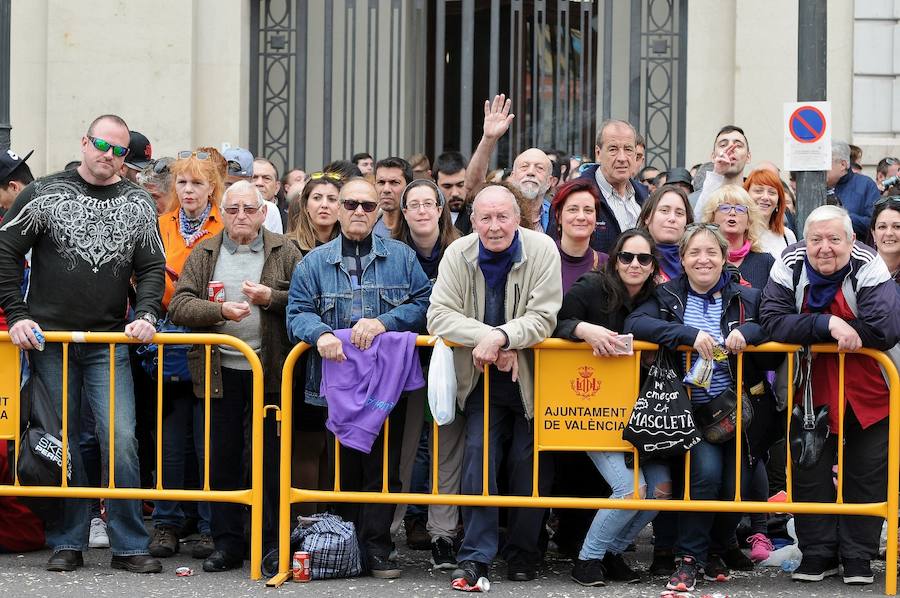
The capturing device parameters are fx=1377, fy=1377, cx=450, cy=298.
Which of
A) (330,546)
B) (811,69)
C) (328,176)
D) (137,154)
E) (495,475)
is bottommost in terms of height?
(330,546)

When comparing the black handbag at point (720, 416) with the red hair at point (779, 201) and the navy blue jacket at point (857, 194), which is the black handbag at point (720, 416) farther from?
the navy blue jacket at point (857, 194)

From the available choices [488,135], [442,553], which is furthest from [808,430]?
[488,135]

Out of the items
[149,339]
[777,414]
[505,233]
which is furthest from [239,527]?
[777,414]

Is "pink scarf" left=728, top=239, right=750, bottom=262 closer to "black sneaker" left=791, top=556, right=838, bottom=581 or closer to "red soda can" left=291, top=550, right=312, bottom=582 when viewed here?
"black sneaker" left=791, top=556, right=838, bottom=581

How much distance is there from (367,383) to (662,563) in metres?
1.84

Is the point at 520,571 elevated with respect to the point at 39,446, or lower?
lower

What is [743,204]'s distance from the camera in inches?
313

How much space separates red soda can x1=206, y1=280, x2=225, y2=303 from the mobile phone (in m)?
2.13

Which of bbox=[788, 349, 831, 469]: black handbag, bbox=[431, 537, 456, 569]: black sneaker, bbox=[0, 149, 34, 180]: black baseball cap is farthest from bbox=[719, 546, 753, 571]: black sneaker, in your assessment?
bbox=[0, 149, 34, 180]: black baseball cap

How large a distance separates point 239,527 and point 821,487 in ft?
9.95

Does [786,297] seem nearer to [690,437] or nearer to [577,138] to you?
[690,437]

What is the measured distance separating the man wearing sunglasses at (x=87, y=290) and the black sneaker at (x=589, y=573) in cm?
220

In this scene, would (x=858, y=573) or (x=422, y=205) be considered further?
(x=422, y=205)

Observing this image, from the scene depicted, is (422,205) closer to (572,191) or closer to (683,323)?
A: (572,191)
